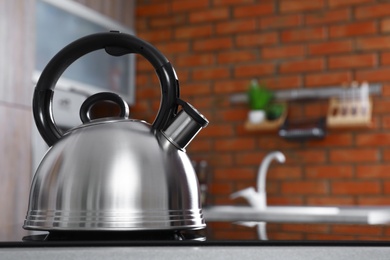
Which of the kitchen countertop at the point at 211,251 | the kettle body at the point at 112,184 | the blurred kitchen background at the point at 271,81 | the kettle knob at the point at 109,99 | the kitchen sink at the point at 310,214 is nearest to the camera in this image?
the kitchen countertop at the point at 211,251

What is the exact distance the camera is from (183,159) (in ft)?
2.54

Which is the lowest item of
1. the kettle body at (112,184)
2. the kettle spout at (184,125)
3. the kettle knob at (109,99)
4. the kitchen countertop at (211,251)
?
the kitchen countertop at (211,251)

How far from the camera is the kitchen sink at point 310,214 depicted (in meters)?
2.70

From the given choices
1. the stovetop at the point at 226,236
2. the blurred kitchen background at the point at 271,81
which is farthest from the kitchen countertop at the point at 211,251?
the blurred kitchen background at the point at 271,81

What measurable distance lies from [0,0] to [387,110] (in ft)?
6.41

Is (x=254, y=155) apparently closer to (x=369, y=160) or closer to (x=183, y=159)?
(x=369, y=160)

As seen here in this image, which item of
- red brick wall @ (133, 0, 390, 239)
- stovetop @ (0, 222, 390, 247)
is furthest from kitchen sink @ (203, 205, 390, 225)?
stovetop @ (0, 222, 390, 247)

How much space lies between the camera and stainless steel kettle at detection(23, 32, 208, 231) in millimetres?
698

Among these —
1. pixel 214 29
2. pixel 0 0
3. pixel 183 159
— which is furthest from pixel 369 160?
pixel 183 159

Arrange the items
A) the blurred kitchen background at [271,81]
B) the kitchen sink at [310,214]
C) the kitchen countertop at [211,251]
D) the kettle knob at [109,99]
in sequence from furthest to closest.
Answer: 1. the blurred kitchen background at [271,81]
2. the kitchen sink at [310,214]
3. the kettle knob at [109,99]
4. the kitchen countertop at [211,251]

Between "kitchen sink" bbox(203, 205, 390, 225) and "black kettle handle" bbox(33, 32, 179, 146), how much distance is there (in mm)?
1872

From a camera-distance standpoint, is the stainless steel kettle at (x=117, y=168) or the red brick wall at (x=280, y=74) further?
the red brick wall at (x=280, y=74)

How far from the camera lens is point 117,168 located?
0.71 metres

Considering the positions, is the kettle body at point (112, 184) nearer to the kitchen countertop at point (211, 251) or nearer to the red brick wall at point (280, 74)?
the kitchen countertop at point (211, 251)
